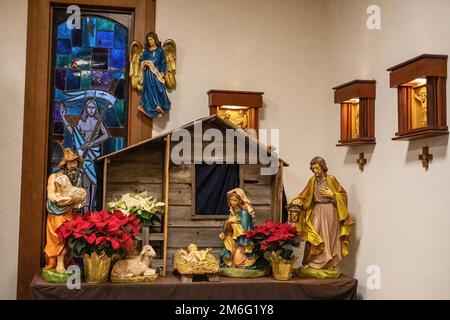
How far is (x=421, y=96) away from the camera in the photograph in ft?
12.6

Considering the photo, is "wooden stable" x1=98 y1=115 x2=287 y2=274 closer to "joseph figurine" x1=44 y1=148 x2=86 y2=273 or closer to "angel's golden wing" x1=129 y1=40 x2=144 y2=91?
"joseph figurine" x1=44 y1=148 x2=86 y2=273

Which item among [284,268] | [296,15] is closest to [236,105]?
→ [296,15]

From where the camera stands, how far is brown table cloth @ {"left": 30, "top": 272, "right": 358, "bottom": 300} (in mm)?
4035

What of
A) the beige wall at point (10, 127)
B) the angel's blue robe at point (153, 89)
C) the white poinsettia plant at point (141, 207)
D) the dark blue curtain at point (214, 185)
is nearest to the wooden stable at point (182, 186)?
the dark blue curtain at point (214, 185)

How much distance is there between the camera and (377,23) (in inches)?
180

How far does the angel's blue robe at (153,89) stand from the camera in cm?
525

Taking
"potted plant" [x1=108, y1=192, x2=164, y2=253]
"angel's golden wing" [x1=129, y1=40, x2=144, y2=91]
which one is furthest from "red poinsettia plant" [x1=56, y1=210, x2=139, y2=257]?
"angel's golden wing" [x1=129, y1=40, x2=144, y2=91]

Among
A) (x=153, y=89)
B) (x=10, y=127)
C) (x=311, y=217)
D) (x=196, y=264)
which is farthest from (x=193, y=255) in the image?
(x=10, y=127)

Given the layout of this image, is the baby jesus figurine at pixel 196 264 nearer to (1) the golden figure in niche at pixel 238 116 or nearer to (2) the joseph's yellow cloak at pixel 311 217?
(2) the joseph's yellow cloak at pixel 311 217

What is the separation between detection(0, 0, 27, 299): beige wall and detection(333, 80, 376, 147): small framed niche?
9.20ft

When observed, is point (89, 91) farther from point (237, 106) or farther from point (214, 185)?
point (214, 185)

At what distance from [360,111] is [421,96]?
2.67 ft
